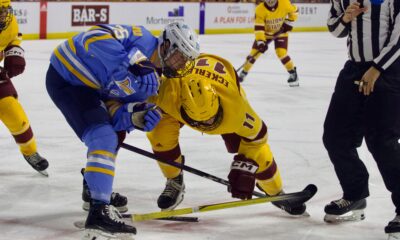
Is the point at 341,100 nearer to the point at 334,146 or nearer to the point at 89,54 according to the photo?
the point at 334,146

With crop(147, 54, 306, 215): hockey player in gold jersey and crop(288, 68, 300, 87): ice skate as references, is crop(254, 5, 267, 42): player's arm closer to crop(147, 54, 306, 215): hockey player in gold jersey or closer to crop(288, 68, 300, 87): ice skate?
crop(288, 68, 300, 87): ice skate

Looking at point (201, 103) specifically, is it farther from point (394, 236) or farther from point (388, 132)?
point (394, 236)

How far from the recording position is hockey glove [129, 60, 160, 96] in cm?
313

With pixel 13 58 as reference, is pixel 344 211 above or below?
below

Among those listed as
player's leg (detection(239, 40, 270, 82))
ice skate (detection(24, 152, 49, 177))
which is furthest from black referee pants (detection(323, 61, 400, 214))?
player's leg (detection(239, 40, 270, 82))

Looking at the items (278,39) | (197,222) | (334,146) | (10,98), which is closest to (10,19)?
(10,98)

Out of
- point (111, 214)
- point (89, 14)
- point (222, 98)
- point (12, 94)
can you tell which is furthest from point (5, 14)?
point (89, 14)

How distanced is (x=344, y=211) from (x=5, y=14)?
2.00 metres

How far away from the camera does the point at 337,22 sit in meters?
3.56

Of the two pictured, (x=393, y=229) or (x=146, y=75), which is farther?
(x=393, y=229)

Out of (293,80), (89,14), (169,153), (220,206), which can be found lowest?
(89,14)

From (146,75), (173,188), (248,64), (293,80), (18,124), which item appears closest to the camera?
(146,75)

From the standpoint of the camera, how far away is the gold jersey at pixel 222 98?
3.38 metres

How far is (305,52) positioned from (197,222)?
910cm
